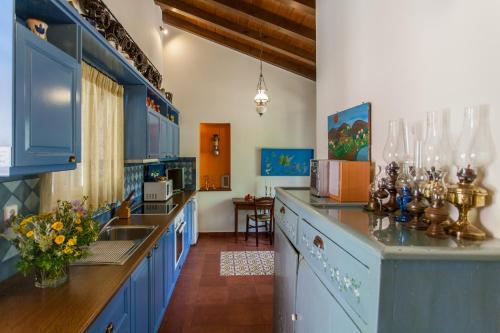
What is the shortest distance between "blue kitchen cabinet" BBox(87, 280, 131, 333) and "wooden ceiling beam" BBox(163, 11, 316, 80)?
449 cm

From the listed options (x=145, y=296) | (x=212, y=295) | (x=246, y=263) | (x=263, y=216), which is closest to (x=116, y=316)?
(x=145, y=296)

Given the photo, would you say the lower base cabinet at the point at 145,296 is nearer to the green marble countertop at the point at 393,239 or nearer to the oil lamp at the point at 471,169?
the green marble countertop at the point at 393,239

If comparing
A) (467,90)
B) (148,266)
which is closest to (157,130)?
(148,266)

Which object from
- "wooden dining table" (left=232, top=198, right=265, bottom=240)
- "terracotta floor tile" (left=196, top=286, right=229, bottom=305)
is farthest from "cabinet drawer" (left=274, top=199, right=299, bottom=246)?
"wooden dining table" (left=232, top=198, right=265, bottom=240)

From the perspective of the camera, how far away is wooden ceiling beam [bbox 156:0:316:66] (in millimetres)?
4348

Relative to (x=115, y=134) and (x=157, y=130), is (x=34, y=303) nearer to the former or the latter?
(x=115, y=134)

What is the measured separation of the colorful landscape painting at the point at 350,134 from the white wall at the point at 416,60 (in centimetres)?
6

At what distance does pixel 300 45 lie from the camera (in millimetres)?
4422

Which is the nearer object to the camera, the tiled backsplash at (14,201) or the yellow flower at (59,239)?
the yellow flower at (59,239)

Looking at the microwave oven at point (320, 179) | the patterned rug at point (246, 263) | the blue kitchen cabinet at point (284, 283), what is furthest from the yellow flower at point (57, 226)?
the patterned rug at point (246, 263)

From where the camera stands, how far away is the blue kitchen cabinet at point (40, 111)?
108cm

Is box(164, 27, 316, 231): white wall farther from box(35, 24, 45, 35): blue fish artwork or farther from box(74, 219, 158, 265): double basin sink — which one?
box(35, 24, 45, 35): blue fish artwork

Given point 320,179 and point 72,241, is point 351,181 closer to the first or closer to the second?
point 320,179

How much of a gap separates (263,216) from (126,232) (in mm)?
2828
